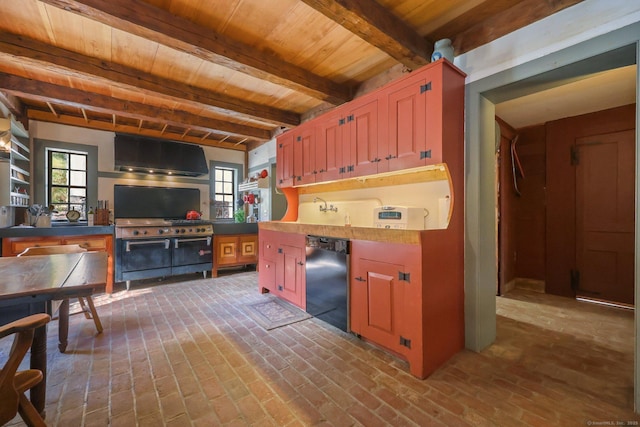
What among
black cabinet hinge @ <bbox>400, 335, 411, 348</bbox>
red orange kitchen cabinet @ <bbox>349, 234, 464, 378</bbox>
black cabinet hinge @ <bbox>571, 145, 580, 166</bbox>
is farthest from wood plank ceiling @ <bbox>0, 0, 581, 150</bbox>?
black cabinet hinge @ <bbox>571, 145, 580, 166</bbox>

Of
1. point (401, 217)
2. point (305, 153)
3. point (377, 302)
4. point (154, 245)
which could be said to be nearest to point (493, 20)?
point (401, 217)

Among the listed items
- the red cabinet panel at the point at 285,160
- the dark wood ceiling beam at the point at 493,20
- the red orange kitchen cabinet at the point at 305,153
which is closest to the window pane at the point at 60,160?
the red cabinet panel at the point at 285,160

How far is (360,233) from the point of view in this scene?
2170 millimetres

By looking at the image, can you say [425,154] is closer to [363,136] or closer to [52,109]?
[363,136]

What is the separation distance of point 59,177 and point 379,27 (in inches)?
221

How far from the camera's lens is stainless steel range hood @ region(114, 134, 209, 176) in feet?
15.3

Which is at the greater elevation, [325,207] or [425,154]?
[425,154]

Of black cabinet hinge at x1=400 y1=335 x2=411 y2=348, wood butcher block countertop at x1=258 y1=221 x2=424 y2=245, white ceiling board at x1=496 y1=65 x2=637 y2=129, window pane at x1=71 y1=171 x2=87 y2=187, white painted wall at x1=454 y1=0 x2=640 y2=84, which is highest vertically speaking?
white ceiling board at x1=496 y1=65 x2=637 y2=129

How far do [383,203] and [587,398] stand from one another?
6.69ft

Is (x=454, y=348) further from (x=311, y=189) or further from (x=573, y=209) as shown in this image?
(x=573, y=209)

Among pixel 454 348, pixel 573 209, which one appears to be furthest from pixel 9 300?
pixel 573 209

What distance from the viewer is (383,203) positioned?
9.60 feet

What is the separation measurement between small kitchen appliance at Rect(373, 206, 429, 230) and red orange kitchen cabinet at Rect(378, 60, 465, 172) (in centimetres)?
38

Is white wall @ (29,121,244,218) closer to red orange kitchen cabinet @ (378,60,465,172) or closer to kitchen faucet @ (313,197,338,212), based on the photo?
kitchen faucet @ (313,197,338,212)
